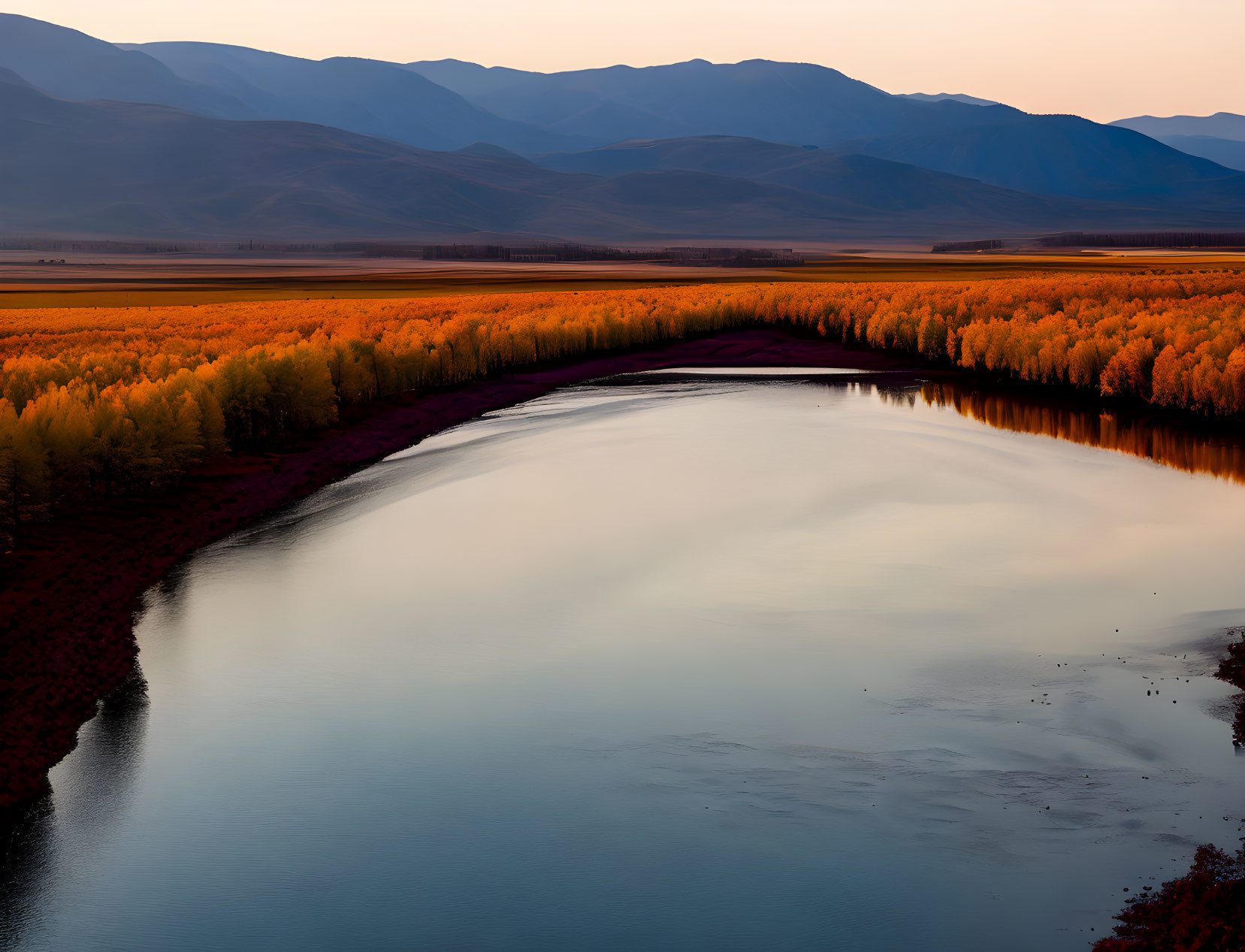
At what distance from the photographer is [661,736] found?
23469 millimetres

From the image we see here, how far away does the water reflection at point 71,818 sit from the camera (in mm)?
18172

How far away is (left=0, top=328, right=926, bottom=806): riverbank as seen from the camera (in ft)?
79.0

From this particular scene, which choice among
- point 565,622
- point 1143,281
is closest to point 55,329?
point 565,622

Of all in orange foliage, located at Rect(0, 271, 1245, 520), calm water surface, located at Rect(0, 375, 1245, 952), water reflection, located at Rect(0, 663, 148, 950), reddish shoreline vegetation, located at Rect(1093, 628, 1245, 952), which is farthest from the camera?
orange foliage, located at Rect(0, 271, 1245, 520)

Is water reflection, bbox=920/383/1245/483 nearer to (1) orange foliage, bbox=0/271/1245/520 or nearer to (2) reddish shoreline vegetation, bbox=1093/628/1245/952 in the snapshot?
(1) orange foliage, bbox=0/271/1245/520

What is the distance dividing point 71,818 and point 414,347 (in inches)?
2192

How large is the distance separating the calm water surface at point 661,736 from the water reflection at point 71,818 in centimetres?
9

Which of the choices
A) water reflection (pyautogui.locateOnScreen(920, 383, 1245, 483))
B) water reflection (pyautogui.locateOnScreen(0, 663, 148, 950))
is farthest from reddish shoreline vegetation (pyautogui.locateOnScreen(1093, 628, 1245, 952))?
water reflection (pyautogui.locateOnScreen(920, 383, 1245, 483))

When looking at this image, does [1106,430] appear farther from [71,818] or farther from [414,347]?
[71,818]

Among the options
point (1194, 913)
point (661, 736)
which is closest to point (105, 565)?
point (661, 736)

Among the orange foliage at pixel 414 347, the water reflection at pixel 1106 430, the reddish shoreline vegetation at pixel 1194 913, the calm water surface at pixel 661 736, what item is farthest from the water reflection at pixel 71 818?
the water reflection at pixel 1106 430

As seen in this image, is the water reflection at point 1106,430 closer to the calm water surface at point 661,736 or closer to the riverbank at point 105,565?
the calm water surface at point 661,736

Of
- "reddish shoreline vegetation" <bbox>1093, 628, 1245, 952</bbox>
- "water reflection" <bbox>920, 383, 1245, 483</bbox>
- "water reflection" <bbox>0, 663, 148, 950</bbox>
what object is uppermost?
"water reflection" <bbox>920, 383, 1245, 483</bbox>

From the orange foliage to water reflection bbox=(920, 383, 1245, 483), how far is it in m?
3.13
